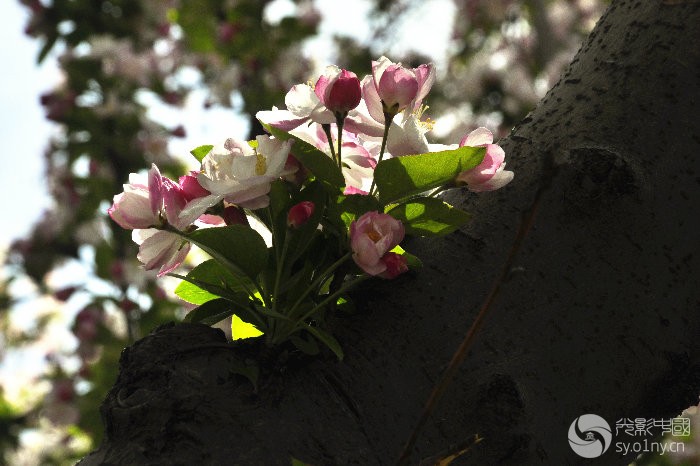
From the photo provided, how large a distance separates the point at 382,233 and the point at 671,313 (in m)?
0.28

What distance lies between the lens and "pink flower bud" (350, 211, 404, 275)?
67cm

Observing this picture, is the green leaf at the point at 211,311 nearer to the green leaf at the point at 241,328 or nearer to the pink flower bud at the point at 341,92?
the green leaf at the point at 241,328

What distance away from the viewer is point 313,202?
28.9 inches

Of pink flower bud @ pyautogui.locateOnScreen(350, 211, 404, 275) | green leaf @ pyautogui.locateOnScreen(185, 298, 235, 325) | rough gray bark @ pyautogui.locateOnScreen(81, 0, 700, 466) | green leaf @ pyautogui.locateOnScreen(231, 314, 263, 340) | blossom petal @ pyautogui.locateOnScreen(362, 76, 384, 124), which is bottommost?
rough gray bark @ pyautogui.locateOnScreen(81, 0, 700, 466)

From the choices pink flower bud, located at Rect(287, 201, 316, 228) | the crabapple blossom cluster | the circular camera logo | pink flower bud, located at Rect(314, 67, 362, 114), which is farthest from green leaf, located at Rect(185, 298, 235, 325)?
the circular camera logo

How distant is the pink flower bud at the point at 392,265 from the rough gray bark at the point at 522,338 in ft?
0.13

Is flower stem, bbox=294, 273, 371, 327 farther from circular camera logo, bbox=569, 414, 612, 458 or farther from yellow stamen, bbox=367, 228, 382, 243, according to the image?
circular camera logo, bbox=569, 414, 612, 458

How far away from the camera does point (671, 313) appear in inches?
29.2

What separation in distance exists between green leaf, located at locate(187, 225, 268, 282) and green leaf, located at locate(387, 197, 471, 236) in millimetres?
125

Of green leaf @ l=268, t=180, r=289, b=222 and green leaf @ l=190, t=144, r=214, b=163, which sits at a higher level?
green leaf @ l=190, t=144, r=214, b=163

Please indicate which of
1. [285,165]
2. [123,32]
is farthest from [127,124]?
[285,165]

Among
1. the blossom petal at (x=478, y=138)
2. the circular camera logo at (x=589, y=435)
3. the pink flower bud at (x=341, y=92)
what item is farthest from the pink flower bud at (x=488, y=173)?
the circular camera logo at (x=589, y=435)

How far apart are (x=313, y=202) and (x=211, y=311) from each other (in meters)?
0.14

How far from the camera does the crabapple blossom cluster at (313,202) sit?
0.70 meters
